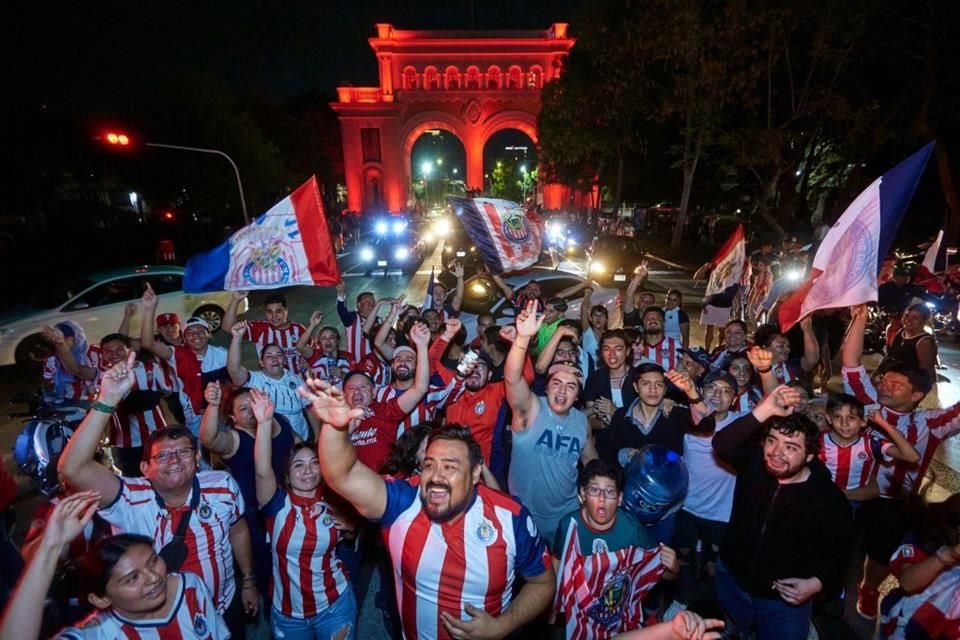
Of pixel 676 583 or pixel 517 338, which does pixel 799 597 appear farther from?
pixel 517 338

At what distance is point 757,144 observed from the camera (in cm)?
1862

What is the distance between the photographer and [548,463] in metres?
3.58

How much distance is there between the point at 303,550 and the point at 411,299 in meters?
13.4

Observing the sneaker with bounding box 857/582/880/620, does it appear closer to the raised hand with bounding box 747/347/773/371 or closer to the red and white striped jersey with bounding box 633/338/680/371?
the raised hand with bounding box 747/347/773/371

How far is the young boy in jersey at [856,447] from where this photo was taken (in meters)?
3.52

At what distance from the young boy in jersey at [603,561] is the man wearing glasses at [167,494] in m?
1.82

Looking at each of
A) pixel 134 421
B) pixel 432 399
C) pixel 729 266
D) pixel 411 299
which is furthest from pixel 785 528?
pixel 411 299

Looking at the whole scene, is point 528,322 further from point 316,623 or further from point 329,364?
point 329,364

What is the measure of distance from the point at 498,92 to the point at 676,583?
60.5 metres

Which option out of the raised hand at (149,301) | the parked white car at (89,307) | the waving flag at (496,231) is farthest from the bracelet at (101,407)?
the parked white car at (89,307)

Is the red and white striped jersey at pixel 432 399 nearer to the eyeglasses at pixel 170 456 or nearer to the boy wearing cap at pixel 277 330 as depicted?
the eyeglasses at pixel 170 456

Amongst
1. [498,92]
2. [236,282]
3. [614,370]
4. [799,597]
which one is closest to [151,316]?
[236,282]

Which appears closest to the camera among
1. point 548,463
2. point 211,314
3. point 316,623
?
point 316,623

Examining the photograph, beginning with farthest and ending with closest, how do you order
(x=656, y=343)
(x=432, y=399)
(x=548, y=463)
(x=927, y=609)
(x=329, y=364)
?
(x=656, y=343) < (x=329, y=364) < (x=432, y=399) < (x=548, y=463) < (x=927, y=609)
